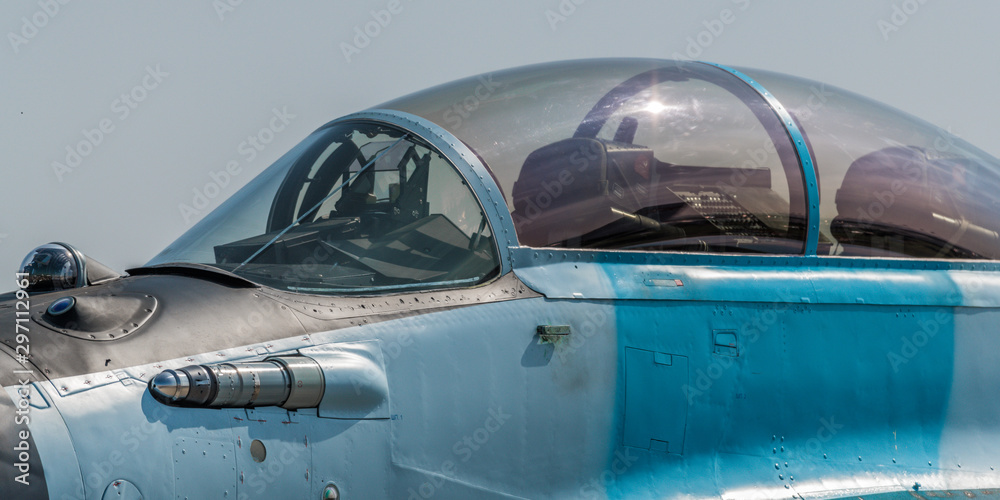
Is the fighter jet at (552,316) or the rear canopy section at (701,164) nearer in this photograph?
the fighter jet at (552,316)

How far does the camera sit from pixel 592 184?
189 inches

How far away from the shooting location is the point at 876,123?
5.77 meters

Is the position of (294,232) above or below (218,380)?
above

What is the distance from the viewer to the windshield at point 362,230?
14.1 ft

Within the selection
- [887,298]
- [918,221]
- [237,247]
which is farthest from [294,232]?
[918,221]

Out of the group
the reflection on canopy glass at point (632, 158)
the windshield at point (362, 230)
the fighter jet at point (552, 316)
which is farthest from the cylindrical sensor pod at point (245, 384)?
the reflection on canopy glass at point (632, 158)

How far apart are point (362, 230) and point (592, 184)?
3.99ft

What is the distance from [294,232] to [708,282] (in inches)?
82.3

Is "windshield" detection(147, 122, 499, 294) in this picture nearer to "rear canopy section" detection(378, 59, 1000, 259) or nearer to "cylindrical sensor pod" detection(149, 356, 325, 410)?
"rear canopy section" detection(378, 59, 1000, 259)

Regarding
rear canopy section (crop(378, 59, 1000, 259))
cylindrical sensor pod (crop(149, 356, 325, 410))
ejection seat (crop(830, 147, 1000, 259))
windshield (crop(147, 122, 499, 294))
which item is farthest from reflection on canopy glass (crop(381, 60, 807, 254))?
cylindrical sensor pod (crop(149, 356, 325, 410))

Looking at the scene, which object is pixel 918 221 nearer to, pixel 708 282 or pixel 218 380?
pixel 708 282

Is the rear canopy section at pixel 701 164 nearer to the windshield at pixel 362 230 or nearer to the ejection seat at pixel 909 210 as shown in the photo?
the ejection seat at pixel 909 210

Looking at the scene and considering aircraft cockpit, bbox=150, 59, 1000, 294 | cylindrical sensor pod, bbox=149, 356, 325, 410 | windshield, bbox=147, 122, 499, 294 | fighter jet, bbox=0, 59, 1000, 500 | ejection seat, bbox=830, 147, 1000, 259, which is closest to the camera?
cylindrical sensor pod, bbox=149, 356, 325, 410

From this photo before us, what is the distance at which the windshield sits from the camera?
14.1 ft
